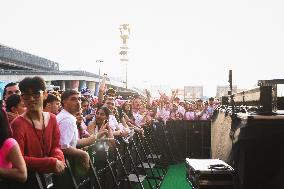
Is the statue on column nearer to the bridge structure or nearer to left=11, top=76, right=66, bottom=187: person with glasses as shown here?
the bridge structure

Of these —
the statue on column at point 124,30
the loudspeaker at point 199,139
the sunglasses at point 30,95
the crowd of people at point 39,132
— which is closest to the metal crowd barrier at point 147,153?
Result: the loudspeaker at point 199,139

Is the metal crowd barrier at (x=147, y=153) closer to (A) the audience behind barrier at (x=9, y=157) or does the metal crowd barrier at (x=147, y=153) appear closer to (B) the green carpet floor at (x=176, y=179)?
(B) the green carpet floor at (x=176, y=179)

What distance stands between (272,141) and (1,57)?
279 ft

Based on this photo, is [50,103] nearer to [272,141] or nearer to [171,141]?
[272,141]

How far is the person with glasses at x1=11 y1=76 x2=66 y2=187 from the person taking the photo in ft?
11.4

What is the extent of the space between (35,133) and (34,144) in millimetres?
113

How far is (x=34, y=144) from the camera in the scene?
11.6 feet

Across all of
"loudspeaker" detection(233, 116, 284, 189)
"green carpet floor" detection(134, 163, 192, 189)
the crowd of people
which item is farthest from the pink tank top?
"green carpet floor" detection(134, 163, 192, 189)

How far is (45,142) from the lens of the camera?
3.66m

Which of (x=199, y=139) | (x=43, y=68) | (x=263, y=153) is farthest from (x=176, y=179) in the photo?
(x=43, y=68)

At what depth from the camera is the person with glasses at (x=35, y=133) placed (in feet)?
11.4

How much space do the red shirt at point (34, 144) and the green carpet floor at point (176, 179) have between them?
285 inches

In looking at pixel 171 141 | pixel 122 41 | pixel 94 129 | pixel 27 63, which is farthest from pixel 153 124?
pixel 27 63

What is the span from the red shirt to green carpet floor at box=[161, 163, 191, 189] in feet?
23.7
